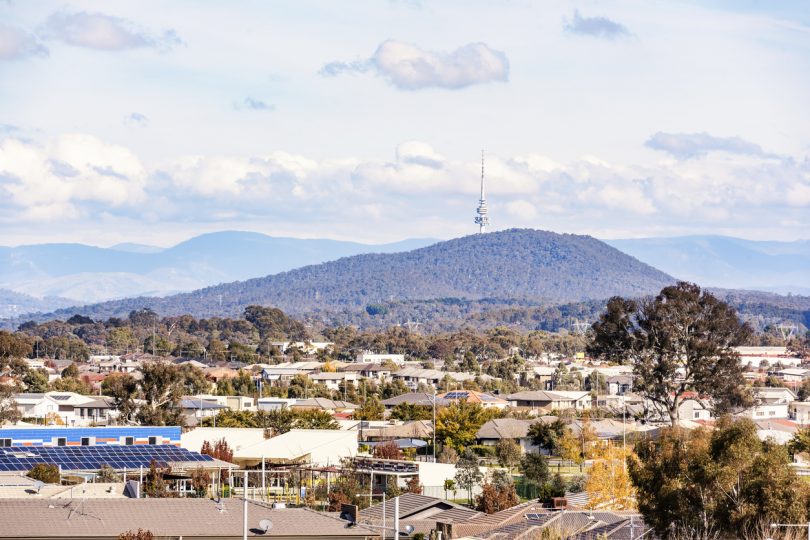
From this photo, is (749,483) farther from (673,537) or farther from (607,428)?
(607,428)

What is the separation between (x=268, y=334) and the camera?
19762cm

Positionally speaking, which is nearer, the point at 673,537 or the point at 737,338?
the point at 673,537

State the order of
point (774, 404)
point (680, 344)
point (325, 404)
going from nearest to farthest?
point (680, 344)
point (325, 404)
point (774, 404)

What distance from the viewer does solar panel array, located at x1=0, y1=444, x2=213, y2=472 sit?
1882 inches

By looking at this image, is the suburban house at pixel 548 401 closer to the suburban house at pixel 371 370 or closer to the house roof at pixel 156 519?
the suburban house at pixel 371 370

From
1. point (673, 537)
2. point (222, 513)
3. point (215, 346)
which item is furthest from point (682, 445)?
point (215, 346)

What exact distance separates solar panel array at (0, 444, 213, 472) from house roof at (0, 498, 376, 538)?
14.9 metres

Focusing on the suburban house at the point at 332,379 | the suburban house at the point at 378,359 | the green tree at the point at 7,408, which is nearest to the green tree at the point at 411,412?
the green tree at the point at 7,408

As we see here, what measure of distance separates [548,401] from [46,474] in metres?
58.4

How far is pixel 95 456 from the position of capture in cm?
5053

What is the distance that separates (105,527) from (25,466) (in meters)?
16.8

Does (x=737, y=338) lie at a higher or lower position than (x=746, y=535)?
higher

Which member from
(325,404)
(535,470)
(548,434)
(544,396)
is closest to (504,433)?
(548,434)

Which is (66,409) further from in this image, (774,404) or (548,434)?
(774,404)
